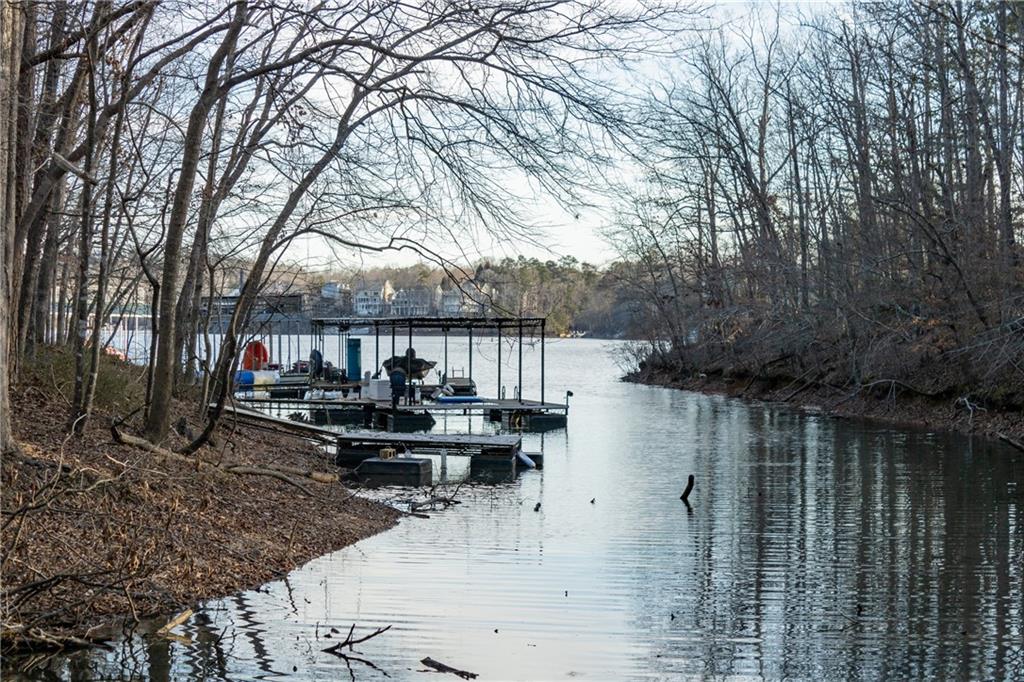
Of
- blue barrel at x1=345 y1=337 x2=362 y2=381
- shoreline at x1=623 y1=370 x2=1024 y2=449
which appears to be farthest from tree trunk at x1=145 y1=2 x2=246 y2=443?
blue barrel at x1=345 y1=337 x2=362 y2=381

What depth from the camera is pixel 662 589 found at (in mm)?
11164

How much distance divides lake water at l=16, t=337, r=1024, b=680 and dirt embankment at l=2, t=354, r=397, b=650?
37cm

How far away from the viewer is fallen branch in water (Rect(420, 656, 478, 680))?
8.11 meters

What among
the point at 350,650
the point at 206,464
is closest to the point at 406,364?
the point at 206,464

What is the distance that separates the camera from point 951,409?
31.1 metres

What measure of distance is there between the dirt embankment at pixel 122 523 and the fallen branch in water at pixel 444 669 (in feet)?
6.57

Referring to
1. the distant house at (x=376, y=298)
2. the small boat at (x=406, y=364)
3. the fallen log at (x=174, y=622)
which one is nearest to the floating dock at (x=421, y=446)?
the fallen log at (x=174, y=622)

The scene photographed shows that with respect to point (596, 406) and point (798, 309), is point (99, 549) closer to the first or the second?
point (596, 406)

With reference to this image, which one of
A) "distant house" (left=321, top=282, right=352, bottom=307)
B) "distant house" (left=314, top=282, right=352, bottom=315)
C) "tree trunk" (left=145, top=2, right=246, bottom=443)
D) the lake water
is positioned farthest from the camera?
"distant house" (left=314, top=282, right=352, bottom=315)

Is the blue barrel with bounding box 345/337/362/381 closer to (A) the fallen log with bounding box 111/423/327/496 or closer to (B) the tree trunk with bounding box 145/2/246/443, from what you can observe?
(A) the fallen log with bounding box 111/423/327/496

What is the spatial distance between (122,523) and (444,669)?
3005 mm

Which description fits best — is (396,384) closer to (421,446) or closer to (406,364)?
(406,364)

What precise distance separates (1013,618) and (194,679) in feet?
21.4

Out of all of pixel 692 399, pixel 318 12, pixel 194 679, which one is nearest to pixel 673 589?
pixel 194 679
